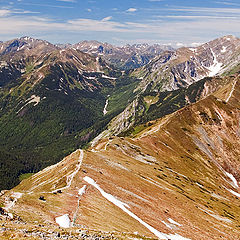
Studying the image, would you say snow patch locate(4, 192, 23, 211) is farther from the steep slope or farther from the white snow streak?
the white snow streak

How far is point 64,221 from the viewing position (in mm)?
52469

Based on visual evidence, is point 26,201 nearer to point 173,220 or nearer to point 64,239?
point 64,239

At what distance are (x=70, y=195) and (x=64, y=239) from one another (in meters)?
29.5

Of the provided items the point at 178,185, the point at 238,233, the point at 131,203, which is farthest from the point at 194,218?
the point at 178,185

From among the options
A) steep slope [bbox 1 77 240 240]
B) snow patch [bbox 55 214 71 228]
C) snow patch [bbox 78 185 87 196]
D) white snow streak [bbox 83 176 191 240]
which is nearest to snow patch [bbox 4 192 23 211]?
steep slope [bbox 1 77 240 240]

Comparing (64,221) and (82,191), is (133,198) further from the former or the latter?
(64,221)

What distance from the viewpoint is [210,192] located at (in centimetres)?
13375

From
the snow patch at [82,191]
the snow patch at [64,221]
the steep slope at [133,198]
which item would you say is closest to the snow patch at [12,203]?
the steep slope at [133,198]

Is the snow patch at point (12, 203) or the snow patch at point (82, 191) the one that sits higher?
the snow patch at point (12, 203)

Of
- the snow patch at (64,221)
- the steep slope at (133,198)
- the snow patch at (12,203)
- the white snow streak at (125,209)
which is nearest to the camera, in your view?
the snow patch at (64,221)

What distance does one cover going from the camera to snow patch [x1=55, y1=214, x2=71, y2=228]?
50475 mm

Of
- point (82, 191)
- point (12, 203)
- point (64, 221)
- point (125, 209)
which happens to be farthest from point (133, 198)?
point (12, 203)

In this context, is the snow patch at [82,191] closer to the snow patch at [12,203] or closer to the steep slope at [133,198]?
the steep slope at [133,198]

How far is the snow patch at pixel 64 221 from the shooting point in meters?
50.5
